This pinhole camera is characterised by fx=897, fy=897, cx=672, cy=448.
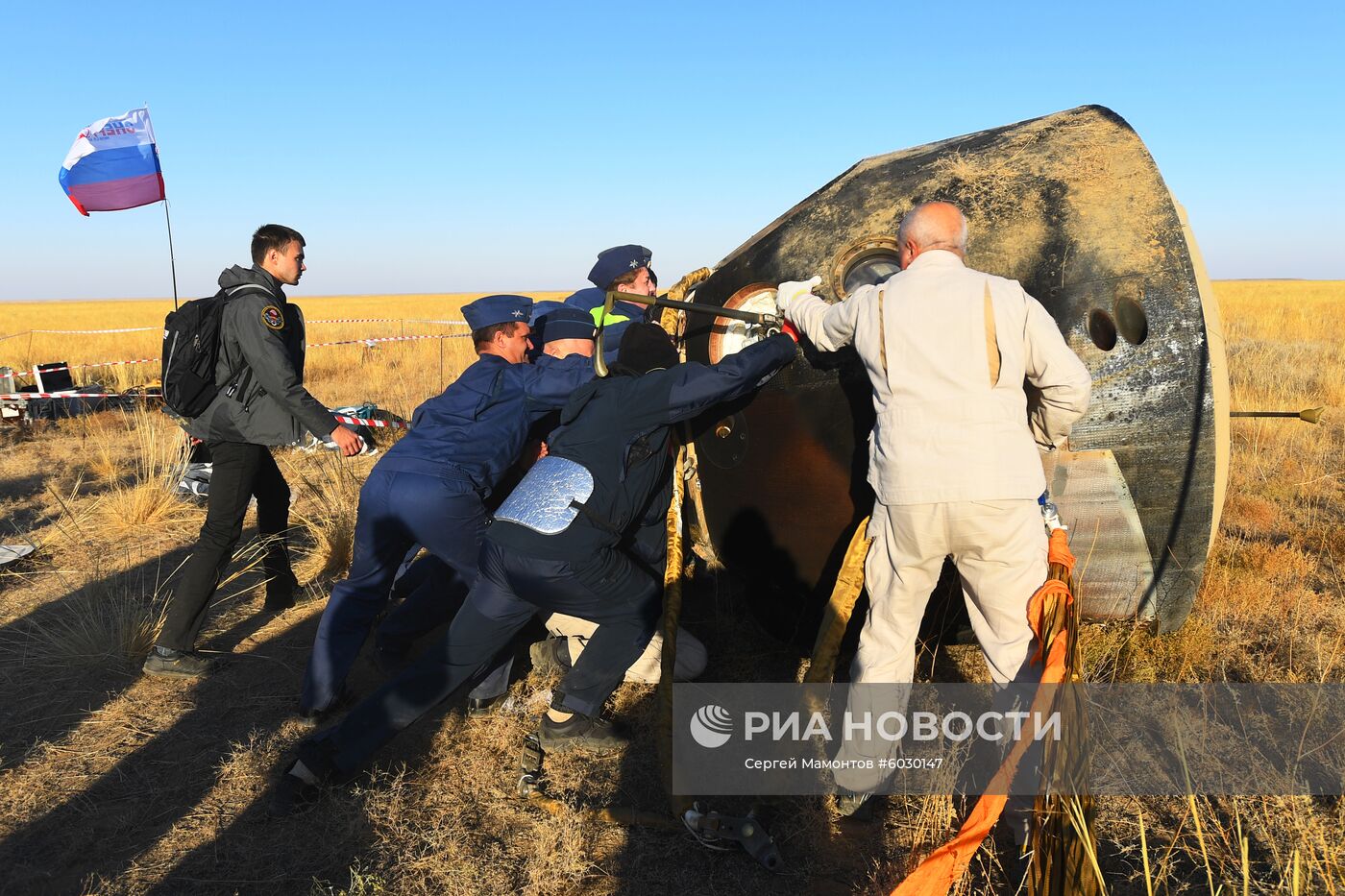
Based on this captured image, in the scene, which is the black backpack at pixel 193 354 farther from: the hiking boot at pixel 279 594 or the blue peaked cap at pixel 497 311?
the hiking boot at pixel 279 594

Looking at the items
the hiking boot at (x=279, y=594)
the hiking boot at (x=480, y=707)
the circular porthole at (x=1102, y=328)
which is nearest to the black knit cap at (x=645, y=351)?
the circular porthole at (x=1102, y=328)

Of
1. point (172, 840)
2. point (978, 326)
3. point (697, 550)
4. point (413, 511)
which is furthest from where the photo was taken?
point (697, 550)

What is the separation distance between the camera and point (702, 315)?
4.29m

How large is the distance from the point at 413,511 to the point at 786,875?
2149 millimetres

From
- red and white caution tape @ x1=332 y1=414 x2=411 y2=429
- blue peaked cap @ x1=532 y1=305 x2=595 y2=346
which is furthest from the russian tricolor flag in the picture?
blue peaked cap @ x1=532 y1=305 x2=595 y2=346

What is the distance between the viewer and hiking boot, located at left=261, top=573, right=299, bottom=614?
19.1 feet

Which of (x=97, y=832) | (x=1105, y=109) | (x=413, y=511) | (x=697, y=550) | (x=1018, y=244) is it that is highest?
(x=1105, y=109)

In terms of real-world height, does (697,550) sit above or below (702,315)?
below

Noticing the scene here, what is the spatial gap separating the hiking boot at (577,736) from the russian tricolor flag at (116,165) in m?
6.50

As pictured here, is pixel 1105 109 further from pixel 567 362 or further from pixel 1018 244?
pixel 567 362

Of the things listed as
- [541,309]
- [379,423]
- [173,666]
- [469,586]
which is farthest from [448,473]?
[379,423]

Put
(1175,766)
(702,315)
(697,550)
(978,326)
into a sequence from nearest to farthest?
(978,326) < (1175,766) < (702,315) < (697,550)

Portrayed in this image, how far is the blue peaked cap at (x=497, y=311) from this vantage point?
4.27m

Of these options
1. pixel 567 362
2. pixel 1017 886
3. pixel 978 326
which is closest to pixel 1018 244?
pixel 978 326
